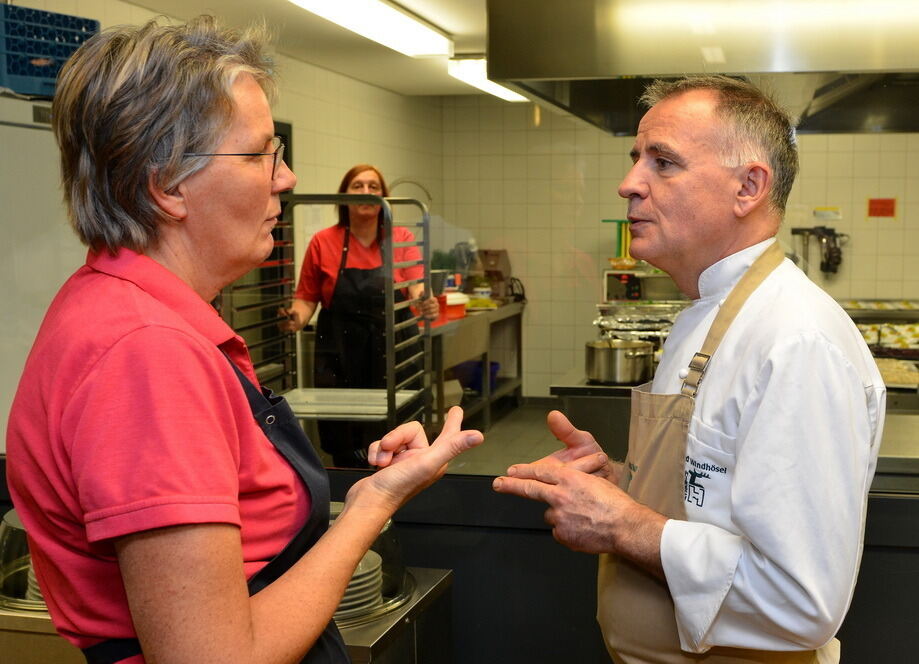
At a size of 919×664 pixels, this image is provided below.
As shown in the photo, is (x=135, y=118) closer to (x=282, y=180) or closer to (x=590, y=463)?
(x=282, y=180)

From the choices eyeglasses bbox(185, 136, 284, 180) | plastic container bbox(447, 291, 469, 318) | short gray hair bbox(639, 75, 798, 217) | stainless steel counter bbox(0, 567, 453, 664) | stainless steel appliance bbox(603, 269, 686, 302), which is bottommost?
stainless steel counter bbox(0, 567, 453, 664)

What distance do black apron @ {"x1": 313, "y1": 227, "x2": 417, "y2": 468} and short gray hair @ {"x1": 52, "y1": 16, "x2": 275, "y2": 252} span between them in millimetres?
1426

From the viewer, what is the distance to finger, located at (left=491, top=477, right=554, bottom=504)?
151 cm

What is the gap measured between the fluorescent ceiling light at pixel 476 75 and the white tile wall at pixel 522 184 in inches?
1.1

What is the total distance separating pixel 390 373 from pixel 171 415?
5.28 ft

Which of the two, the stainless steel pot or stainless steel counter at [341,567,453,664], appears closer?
stainless steel counter at [341,567,453,664]

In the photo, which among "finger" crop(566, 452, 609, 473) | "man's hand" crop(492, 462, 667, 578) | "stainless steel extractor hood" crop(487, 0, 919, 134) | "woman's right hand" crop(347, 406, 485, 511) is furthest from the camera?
"stainless steel extractor hood" crop(487, 0, 919, 134)

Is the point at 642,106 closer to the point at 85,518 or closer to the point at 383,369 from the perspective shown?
the point at 383,369

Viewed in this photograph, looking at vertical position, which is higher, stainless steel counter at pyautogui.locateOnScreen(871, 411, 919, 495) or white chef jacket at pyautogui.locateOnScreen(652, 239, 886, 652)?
white chef jacket at pyautogui.locateOnScreen(652, 239, 886, 652)

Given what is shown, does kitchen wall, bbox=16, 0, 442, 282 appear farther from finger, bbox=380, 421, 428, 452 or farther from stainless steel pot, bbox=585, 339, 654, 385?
finger, bbox=380, 421, 428, 452

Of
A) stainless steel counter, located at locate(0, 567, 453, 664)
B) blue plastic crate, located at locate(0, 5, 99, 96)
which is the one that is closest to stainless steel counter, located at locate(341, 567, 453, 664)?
stainless steel counter, located at locate(0, 567, 453, 664)

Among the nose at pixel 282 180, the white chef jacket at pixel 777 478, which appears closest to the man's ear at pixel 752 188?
the white chef jacket at pixel 777 478

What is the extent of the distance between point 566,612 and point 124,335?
185 centimetres

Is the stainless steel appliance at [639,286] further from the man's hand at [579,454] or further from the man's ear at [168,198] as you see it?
the man's ear at [168,198]
